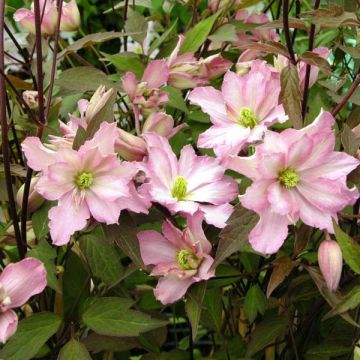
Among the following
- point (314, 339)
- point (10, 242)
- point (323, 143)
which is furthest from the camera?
point (314, 339)

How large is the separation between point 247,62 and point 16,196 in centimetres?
26

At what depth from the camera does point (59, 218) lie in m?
0.58

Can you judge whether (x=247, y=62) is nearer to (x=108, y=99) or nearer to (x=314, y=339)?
(x=108, y=99)

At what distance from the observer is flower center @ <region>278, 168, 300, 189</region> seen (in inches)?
22.8

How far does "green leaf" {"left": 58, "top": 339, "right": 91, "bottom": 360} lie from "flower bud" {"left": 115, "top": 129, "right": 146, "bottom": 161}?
17 centimetres

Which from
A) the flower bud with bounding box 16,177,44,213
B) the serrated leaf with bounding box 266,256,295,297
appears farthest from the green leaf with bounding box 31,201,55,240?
the serrated leaf with bounding box 266,256,295,297

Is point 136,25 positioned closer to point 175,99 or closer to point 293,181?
point 175,99

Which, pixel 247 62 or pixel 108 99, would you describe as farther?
pixel 247 62

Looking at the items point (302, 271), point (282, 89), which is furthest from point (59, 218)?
point (302, 271)

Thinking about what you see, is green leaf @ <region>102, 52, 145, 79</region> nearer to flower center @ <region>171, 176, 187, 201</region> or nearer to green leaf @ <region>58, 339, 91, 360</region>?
flower center @ <region>171, 176, 187, 201</region>

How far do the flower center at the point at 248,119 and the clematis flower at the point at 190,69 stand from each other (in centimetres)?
11

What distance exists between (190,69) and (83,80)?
11 cm

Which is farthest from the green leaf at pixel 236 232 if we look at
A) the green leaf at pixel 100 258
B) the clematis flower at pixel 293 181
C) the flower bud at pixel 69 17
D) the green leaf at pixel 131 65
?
the flower bud at pixel 69 17

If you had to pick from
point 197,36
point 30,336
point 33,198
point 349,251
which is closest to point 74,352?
point 30,336
